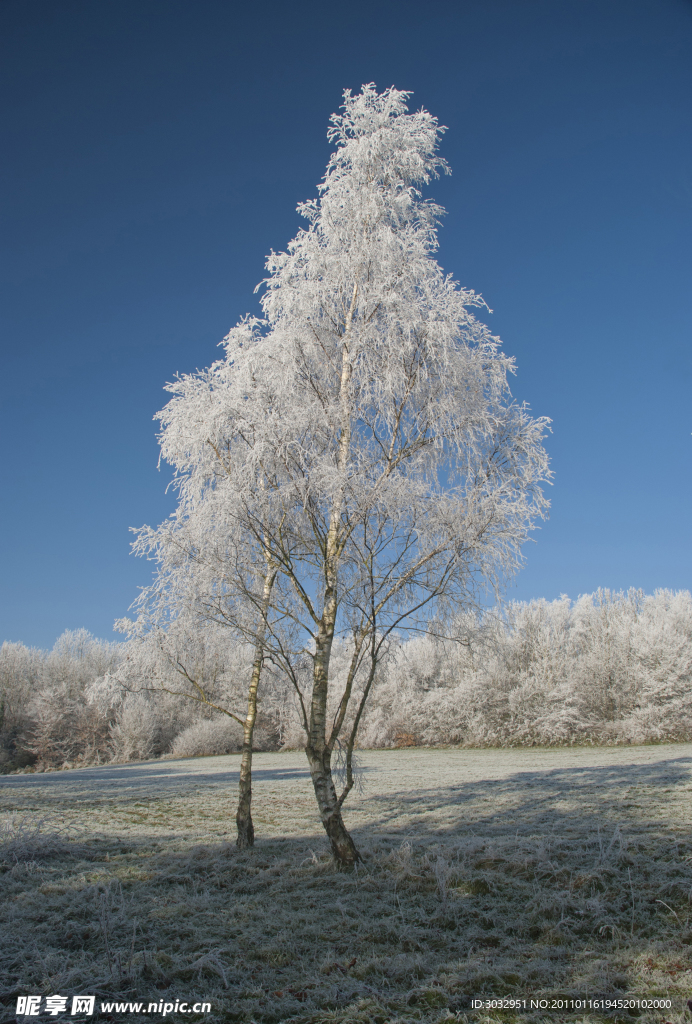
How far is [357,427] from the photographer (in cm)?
762

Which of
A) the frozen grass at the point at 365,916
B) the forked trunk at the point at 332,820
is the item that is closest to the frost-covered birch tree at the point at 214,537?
the forked trunk at the point at 332,820

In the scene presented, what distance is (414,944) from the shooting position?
179 inches

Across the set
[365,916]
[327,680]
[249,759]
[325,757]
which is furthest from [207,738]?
[365,916]

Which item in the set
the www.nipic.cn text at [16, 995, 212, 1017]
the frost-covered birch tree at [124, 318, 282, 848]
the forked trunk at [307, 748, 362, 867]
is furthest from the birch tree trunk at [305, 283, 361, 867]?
the www.nipic.cn text at [16, 995, 212, 1017]

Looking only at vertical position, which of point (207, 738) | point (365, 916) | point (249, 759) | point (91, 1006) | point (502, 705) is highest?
point (249, 759)

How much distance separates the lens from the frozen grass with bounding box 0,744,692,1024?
3.78 m

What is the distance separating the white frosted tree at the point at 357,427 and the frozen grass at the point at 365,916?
149 cm

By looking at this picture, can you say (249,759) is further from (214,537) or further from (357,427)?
(357,427)

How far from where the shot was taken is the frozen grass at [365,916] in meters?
3.78

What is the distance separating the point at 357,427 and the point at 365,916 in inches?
222

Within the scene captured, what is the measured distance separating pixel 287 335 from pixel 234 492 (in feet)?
8.04

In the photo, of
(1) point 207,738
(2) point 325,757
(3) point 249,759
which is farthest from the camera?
(1) point 207,738

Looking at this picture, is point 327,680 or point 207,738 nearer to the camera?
point 327,680

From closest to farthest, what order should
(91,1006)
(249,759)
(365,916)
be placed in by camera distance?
(91,1006), (365,916), (249,759)
